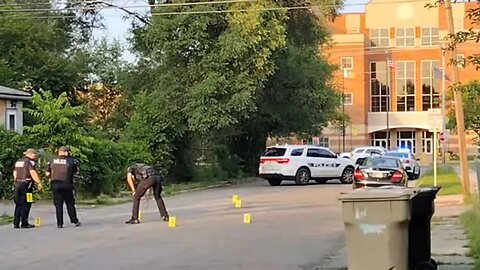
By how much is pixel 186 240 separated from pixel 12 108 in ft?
70.6

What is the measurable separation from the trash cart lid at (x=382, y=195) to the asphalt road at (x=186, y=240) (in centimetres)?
287

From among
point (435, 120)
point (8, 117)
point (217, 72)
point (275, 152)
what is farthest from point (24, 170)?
point (275, 152)

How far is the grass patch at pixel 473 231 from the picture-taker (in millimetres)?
13191

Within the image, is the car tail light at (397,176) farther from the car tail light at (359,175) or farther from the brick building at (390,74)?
the brick building at (390,74)

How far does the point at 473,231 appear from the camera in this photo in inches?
619

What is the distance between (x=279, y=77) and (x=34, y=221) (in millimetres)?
22756

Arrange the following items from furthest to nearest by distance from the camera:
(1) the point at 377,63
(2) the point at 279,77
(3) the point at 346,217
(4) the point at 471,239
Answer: (1) the point at 377,63
(2) the point at 279,77
(4) the point at 471,239
(3) the point at 346,217

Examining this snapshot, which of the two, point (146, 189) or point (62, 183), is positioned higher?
point (62, 183)

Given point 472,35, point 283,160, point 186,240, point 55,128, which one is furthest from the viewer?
point 283,160

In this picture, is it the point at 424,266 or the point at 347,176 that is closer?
the point at 424,266

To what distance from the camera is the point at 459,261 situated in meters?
12.9

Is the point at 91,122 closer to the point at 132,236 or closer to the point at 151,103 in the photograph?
the point at 151,103

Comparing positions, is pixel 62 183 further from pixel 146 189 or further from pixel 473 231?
pixel 473 231

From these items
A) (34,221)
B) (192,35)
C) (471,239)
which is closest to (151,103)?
(192,35)
